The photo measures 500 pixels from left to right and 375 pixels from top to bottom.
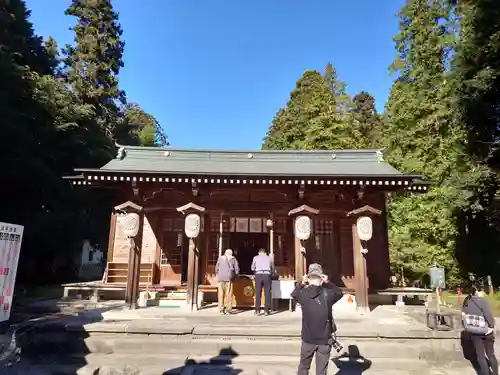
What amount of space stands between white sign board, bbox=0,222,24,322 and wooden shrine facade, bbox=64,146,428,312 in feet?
18.6

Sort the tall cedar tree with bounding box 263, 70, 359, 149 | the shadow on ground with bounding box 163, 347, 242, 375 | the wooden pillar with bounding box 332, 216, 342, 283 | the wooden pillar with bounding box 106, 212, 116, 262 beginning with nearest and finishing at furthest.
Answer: the shadow on ground with bounding box 163, 347, 242, 375 < the wooden pillar with bounding box 332, 216, 342, 283 < the wooden pillar with bounding box 106, 212, 116, 262 < the tall cedar tree with bounding box 263, 70, 359, 149

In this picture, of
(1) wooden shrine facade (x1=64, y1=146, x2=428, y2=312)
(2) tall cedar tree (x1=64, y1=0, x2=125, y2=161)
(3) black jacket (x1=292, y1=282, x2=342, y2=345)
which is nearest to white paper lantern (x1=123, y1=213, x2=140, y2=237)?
(1) wooden shrine facade (x1=64, y1=146, x2=428, y2=312)

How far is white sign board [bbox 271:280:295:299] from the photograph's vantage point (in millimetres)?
10320

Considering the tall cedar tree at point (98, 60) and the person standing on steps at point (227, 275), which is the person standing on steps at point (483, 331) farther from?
the tall cedar tree at point (98, 60)

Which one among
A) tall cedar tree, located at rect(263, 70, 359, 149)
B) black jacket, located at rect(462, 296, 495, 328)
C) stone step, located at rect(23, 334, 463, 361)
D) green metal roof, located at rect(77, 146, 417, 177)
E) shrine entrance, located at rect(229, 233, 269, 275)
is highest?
tall cedar tree, located at rect(263, 70, 359, 149)

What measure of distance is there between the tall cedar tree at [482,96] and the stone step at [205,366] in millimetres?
10244

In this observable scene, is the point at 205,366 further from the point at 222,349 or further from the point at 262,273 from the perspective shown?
the point at 262,273

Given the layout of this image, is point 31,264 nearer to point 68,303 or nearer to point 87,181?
point 68,303

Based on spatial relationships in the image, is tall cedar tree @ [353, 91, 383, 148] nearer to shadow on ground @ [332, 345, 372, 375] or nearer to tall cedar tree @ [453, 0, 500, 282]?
tall cedar tree @ [453, 0, 500, 282]

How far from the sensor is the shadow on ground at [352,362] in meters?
6.26

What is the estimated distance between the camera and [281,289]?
10.4 m

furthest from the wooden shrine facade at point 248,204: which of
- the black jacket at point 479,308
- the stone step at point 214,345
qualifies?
the black jacket at point 479,308

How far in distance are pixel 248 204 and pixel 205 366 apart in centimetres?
627

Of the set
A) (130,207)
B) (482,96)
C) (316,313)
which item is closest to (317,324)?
(316,313)
